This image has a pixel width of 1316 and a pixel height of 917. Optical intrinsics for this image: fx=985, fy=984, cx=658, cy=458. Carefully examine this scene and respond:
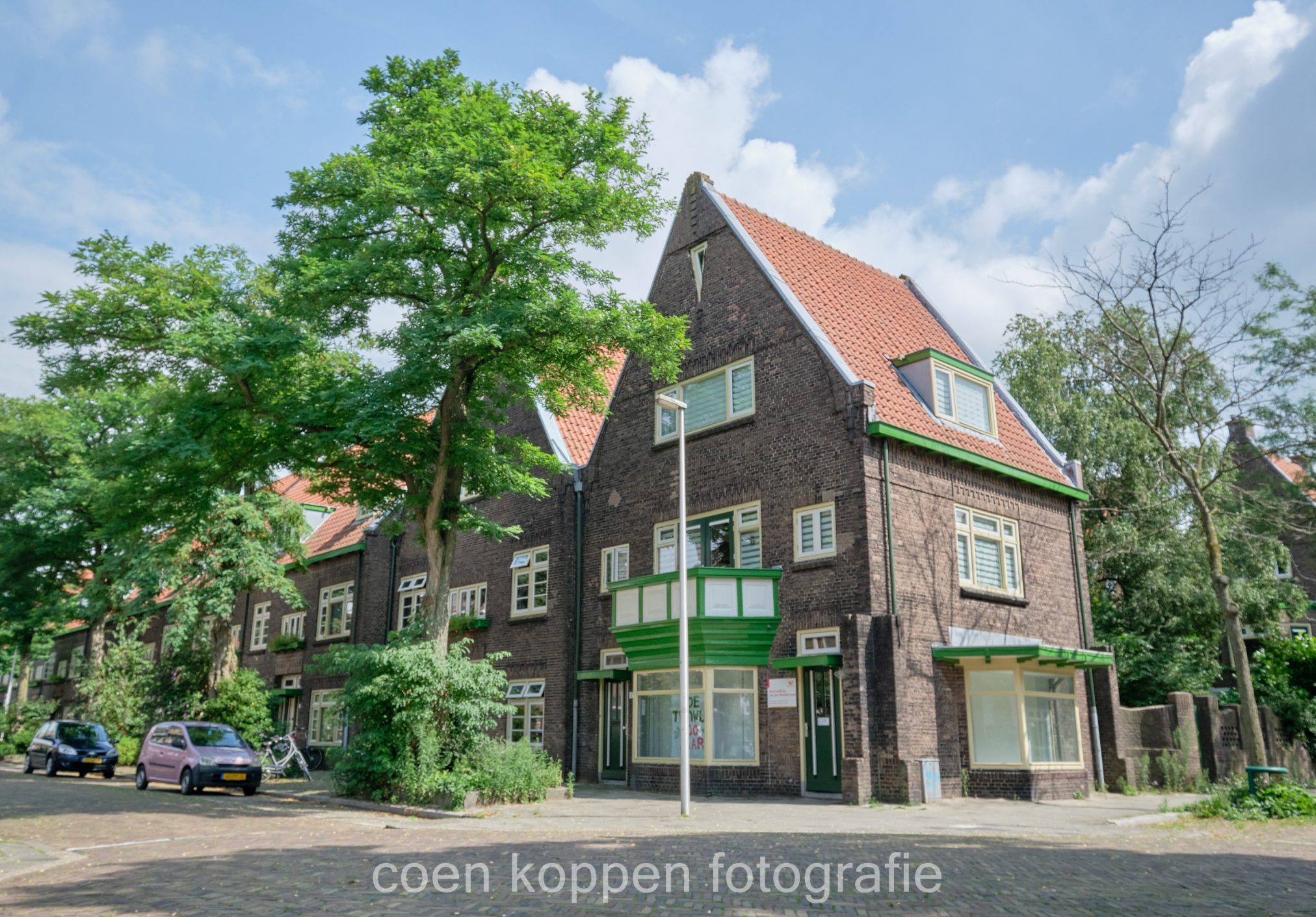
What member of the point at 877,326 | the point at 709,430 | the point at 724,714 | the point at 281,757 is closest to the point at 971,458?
the point at 877,326

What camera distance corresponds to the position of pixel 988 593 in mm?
21219

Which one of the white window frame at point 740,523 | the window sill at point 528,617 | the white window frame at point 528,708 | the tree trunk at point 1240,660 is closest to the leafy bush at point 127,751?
the white window frame at point 528,708

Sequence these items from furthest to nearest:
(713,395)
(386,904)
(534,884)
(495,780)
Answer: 1. (713,395)
2. (495,780)
3. (534,884)
4. (386,904)

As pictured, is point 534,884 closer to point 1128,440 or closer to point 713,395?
point 713,395

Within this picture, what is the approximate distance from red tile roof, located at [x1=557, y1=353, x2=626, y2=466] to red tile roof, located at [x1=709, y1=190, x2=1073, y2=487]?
5.53 metres

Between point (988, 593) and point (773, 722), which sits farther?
point (988, 593)

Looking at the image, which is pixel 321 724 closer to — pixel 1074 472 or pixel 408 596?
pixel 408 596

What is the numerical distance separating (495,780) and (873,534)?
8408 mm

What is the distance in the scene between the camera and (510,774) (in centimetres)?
1773

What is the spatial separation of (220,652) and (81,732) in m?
4.50

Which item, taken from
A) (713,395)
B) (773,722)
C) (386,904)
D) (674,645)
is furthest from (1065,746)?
(386,904)

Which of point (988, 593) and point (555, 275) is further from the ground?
point (555, 275)

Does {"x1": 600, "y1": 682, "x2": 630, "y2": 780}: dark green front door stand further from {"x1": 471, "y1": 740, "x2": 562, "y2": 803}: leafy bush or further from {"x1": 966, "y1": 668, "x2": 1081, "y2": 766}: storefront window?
{"x1": 966, "y1": 668, "x2": 1081, "y2": 766}: storefront window

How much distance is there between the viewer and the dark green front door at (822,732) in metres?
18.8
